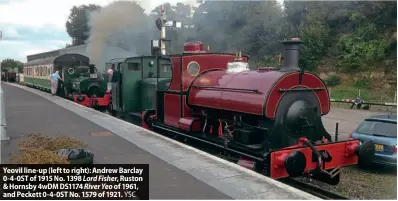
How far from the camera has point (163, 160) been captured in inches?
255

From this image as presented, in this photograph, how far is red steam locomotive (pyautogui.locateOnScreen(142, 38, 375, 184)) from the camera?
6180 mm

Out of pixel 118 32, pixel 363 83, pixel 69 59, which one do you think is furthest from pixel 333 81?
pixel 118 32

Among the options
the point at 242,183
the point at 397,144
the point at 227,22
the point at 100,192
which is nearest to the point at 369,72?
the point at 227,22

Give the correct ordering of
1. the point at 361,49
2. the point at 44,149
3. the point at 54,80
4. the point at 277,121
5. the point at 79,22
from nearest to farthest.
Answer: the point at 44,149 → the point at 277,121 → the point at 54,80 → the point at 361,49 → the point at 79,22

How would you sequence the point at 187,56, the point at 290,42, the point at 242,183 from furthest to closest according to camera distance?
the point at 187,56
the point at 290,42
the point at 242,183

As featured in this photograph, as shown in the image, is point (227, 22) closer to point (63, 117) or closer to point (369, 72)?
point (369, 72)

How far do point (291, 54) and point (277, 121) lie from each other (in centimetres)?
129

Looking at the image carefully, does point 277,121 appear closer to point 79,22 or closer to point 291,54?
point 291,54

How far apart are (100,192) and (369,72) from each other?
2171 centimetres

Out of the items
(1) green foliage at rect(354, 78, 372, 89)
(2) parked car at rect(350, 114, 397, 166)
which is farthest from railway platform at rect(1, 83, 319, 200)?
Answer: (1) green foliage at rect(354, 78, 372, 89)

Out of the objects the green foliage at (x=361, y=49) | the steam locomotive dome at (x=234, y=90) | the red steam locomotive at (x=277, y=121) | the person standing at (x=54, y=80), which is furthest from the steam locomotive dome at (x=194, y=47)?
the green foliage at (x=361, y=49)

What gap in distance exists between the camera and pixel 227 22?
3350 centimetres

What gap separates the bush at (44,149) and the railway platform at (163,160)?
1.50ft

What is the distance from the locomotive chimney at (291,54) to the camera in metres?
6.61
